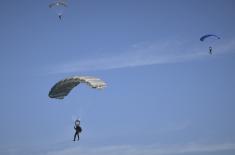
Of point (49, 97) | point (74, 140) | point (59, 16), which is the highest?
point (59, 16)

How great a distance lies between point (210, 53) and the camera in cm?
7425

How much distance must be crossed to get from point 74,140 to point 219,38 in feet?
70.4

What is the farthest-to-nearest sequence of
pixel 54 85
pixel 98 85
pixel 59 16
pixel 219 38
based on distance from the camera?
pixel 219 38 → pixel 59 16 → pixel 54 85 → pixel 98 85

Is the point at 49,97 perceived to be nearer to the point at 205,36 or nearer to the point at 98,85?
the point at 98,85

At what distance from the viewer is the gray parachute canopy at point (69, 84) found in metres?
55.0

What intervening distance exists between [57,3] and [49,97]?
10560 mm

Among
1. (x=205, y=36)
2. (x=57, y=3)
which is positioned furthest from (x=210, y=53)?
(x=57, y=3)

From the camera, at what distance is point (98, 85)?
54688 millimetres

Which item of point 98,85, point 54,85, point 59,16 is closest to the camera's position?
point 98,85

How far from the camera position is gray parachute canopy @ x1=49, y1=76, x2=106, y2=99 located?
180 feet

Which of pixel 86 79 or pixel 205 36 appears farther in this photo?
pixel 205 36

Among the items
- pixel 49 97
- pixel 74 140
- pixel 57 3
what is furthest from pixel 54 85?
pixel 57 3

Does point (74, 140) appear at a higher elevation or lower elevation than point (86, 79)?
lower

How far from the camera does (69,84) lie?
194 ft
